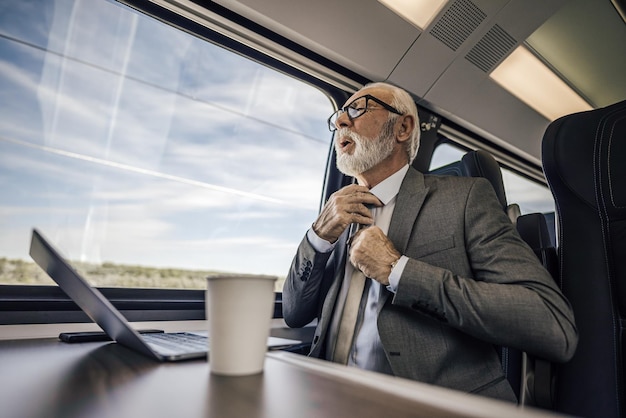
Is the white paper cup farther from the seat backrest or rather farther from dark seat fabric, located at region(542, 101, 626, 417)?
the seat backrest

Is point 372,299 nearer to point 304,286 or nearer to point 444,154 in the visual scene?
point 304,286

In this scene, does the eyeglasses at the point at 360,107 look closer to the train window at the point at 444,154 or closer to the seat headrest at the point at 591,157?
the seat headrest at the point at 591,157

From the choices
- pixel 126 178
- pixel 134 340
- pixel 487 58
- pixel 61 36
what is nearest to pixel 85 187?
pixel 126 178

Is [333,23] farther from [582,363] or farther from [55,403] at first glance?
[55,403]

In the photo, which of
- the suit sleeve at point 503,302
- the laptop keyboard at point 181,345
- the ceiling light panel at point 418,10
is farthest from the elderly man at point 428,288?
the ceiling light panel at point 418,10

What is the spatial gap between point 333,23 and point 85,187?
138cm

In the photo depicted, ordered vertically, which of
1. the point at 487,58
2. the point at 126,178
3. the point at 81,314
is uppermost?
the point at 487,58

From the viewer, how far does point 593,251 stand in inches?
44.1

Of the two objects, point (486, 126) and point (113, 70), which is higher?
point (486, 126)

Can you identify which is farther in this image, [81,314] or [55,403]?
[81,314]

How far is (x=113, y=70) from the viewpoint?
5.28ft

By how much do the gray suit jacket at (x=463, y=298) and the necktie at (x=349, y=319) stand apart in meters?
0.09

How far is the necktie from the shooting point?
1259 millimetres

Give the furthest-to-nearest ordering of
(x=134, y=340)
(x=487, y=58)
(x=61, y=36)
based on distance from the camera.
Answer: (x=487, y=58) → (x=61, y=36) → (x=134, y=340)
